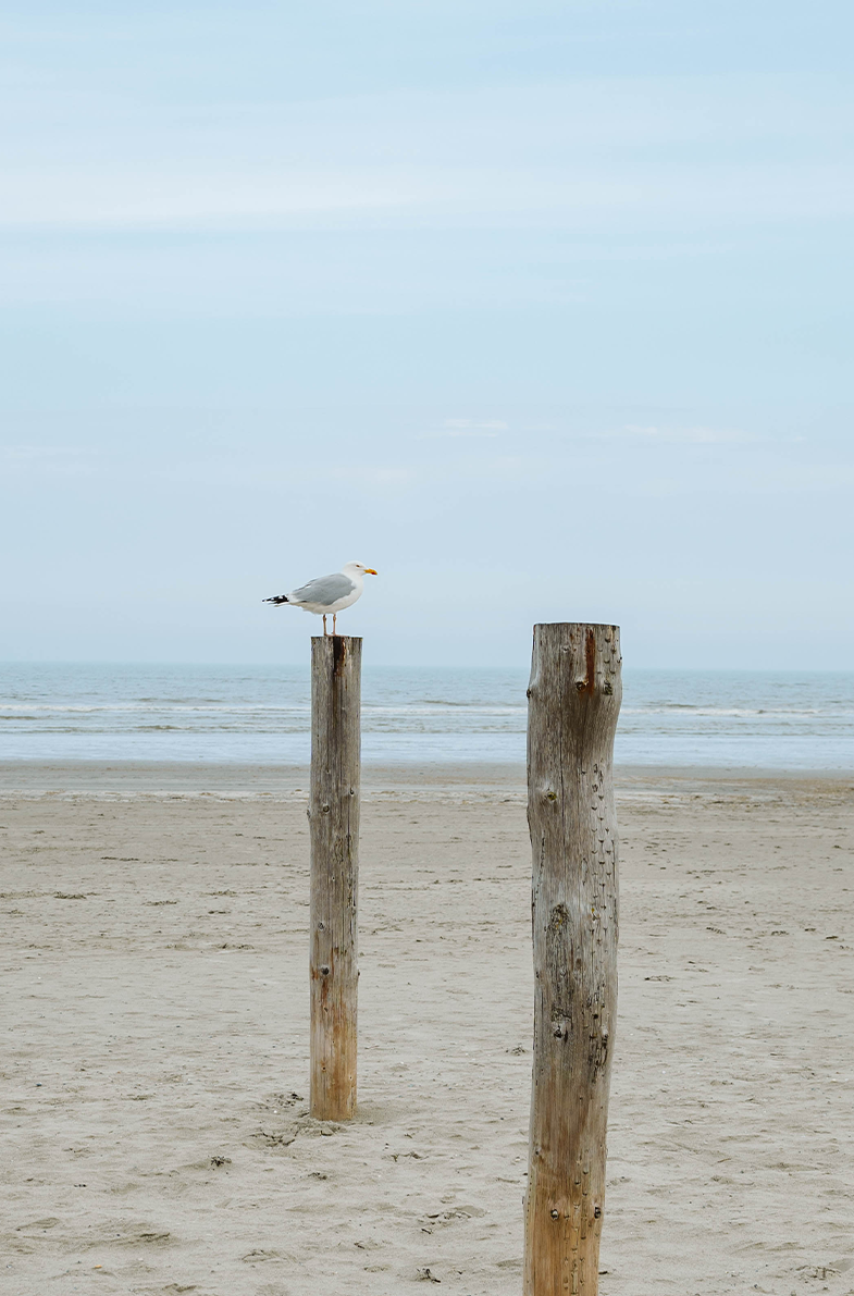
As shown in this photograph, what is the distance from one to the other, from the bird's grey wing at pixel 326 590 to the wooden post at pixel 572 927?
350cm

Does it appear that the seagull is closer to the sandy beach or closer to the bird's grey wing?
the bird's grey wing

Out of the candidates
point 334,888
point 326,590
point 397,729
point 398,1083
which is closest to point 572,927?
point 334,888

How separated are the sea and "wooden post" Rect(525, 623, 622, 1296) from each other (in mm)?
22506

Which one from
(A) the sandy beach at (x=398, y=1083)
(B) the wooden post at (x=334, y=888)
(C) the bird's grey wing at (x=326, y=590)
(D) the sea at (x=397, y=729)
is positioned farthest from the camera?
(D) the sea at (x=397, y=729)

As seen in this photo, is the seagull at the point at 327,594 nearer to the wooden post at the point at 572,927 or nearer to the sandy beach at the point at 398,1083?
the sandy beach at the point at 398,1083

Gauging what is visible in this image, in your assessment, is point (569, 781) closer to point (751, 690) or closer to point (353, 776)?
point (353, 776)

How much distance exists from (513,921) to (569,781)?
718 cm

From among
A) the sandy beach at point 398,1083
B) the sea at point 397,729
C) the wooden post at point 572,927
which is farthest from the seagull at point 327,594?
the sea at point 397,729

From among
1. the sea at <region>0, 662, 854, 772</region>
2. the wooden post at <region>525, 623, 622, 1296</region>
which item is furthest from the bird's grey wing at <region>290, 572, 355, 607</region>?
the sea at <region>0, 662, 854, 772</region>

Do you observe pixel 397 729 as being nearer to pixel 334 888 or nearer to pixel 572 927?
pixel 334 888

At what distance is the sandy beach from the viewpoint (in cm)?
430

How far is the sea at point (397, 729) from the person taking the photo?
27.9m

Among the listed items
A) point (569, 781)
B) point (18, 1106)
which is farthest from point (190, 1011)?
point (569, 781)

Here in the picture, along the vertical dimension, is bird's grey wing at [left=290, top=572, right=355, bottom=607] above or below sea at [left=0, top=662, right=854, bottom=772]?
above
